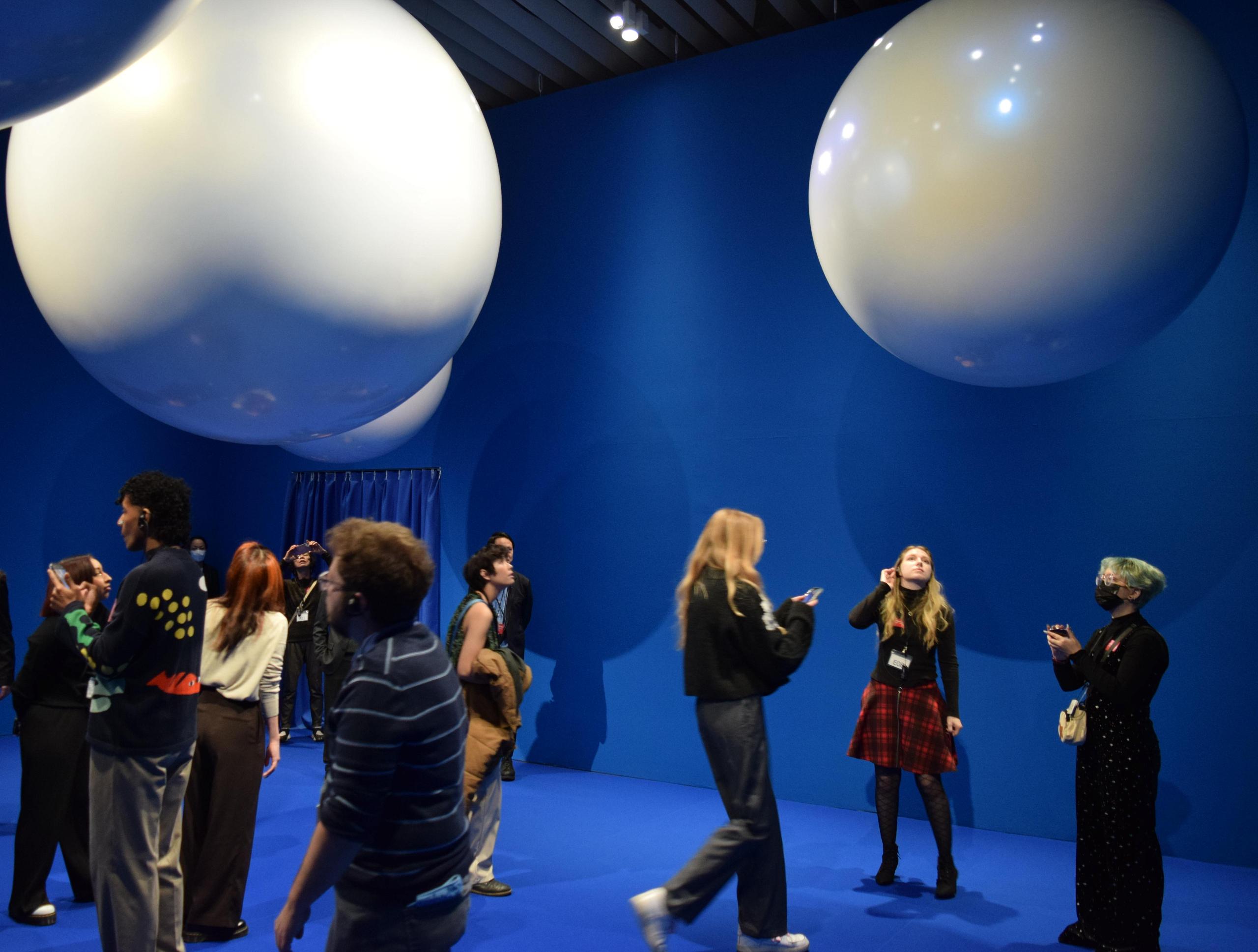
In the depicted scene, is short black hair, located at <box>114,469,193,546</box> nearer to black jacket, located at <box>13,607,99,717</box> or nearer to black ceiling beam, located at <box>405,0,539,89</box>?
black jacket, located at <box>13,607,99,717</box>

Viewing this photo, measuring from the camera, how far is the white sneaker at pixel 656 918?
2941 millimetres

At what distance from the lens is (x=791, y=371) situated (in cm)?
552

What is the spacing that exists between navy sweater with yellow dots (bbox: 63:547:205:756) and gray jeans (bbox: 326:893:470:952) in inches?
52.3

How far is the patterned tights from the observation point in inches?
149

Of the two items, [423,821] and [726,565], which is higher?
[726,565]

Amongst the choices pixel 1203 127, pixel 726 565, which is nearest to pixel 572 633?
pixel 726 565

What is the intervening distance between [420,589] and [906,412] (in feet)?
12.8

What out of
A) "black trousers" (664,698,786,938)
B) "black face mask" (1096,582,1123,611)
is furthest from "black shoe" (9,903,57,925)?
"black face mask" (1096,582,1123,611)

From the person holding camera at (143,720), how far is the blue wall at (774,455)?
335 centimetres

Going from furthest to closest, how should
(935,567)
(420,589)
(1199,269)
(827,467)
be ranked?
(827,467) → (935,567) → (1199,269) → (420,589)

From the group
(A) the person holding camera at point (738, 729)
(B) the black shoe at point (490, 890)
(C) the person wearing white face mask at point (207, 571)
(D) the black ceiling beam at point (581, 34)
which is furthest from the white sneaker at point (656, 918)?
(C) the person wearing white face mask at point (207, 571)

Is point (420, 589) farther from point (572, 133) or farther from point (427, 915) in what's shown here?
point (572, 133)

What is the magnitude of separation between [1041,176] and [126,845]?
3172 mm

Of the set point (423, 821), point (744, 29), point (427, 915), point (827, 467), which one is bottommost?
point (427, 915)
